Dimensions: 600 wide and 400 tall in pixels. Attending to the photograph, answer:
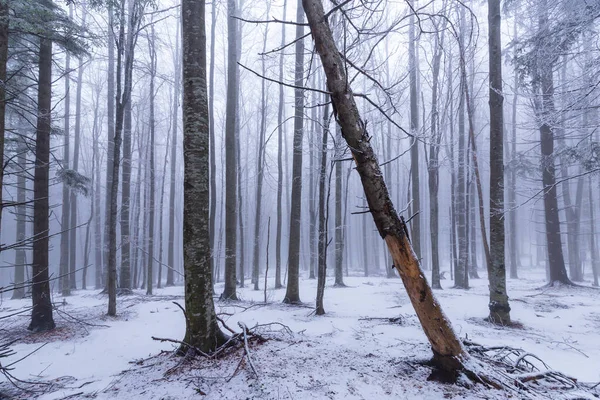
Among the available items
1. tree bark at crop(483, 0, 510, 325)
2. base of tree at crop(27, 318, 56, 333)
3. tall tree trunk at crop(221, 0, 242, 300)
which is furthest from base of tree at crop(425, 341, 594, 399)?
base of tree at crop(27, 318, 56, 333)

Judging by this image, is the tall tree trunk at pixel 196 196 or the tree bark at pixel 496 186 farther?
the tree bark at pixel 496 186

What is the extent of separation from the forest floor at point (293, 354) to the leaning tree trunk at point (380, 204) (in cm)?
45

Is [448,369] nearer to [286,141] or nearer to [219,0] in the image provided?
[219,0]

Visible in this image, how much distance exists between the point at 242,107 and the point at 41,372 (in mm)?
18715

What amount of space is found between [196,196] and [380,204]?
2.48 meters

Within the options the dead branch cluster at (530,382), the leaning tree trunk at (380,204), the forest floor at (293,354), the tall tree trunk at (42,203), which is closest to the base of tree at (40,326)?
the tall tree trunk at (42,203)

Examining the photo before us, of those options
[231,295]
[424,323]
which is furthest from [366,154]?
[231,295]

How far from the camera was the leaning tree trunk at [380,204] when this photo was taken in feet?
8.85

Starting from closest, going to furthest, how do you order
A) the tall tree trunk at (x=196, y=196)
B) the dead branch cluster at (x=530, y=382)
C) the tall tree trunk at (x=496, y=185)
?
1. the dead branch cluster at (x=530, y=382)
2. the tall tree trunk at (x=196, y=196)
3. the tall tree trunk at (x=496, y=185)

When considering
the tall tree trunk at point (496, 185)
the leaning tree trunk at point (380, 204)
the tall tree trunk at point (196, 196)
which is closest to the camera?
the leaning tree trunk at point (380, 204)

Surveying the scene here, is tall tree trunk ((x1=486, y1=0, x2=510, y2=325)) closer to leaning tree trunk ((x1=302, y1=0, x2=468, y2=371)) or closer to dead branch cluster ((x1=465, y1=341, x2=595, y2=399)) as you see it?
dead branch cluster ((x1=465, y1=341, x2=595, y2=399))

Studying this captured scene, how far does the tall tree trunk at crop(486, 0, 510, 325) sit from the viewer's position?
6.70 meters

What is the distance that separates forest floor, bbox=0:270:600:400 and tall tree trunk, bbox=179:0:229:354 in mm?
415

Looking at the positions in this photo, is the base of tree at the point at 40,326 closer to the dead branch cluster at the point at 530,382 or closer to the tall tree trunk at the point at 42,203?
the tall tree trunk at the point at 42,203
